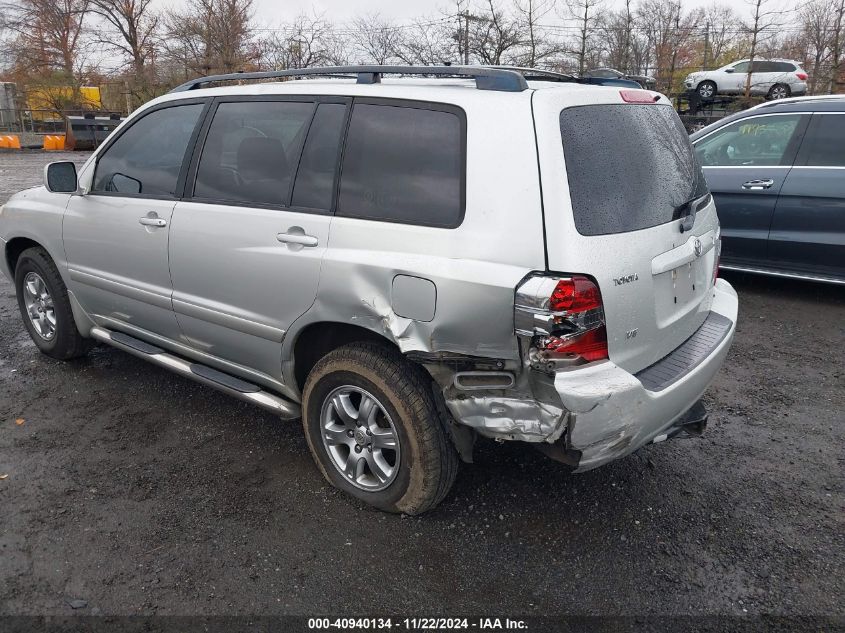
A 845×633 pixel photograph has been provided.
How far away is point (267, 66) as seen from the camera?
2783 cm

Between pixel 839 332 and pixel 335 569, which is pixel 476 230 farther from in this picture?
pixel 839 332

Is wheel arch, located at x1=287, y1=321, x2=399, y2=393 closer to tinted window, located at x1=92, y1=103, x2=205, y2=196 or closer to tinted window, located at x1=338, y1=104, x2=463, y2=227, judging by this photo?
tinted window, located at x1=338, y1=104, x2=463, y2=227

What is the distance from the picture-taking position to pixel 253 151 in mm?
3424

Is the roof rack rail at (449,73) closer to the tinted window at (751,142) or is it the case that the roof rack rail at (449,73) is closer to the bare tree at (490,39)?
the tinted window at (751,142)

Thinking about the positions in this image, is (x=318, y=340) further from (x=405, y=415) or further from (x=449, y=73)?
(x=449, y=73)

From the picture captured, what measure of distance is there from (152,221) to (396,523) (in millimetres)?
2103

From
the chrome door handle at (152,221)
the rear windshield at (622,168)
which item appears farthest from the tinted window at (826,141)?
the chrome door handle at (152,221)

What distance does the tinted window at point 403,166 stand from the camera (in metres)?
2.69

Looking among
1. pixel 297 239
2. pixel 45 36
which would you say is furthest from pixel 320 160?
pixel 45 36

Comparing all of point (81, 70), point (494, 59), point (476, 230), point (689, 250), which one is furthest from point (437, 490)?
point (81, 70)

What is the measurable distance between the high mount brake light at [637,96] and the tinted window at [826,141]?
374cm

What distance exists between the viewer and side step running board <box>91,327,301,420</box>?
11.1ft

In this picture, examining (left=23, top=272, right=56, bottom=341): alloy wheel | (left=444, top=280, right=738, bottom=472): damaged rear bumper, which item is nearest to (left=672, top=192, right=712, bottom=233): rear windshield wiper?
(left=444, top=280, right=738, bottom=472): damaged rear bumper

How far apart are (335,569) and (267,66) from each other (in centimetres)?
2814
